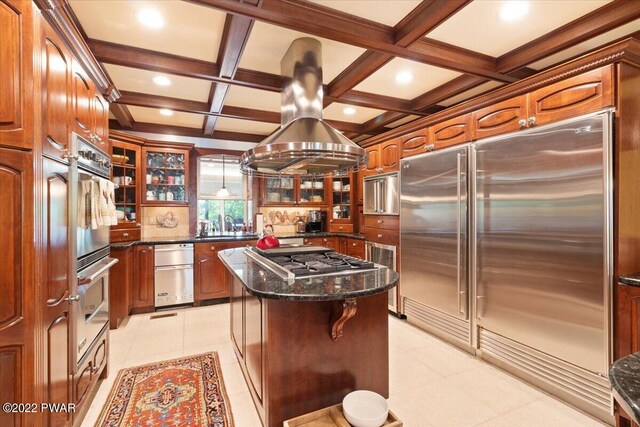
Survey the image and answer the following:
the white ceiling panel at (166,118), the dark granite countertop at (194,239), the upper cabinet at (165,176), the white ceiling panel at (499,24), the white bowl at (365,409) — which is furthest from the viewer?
the upper cabinet at (165,176)

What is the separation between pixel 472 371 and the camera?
8.47ft

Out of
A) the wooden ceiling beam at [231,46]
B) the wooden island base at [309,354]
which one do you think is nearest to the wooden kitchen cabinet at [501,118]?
the wooden island base at [309,354]

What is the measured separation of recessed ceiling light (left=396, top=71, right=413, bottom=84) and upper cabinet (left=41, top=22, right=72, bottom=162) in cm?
253

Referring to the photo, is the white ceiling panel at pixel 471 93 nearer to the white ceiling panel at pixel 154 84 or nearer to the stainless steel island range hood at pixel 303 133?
the stainless steel island range hood at pixel 303 133

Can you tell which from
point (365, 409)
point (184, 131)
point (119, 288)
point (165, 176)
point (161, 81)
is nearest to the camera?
point (365, 409)

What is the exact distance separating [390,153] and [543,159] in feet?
6.24

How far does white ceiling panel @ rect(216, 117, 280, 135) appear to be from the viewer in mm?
4496

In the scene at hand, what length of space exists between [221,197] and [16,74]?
375 cm

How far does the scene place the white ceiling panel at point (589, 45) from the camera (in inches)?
81.7

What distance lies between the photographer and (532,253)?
2320mm


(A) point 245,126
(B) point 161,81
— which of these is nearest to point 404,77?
(B) point 161,81

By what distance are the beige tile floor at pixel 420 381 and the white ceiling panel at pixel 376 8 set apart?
106 inches

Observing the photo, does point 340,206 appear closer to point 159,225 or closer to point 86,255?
point 159,225

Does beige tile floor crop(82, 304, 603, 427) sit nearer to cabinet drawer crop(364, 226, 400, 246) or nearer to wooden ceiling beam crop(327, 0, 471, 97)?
cabinet drawer crop(364, 226, 400, 246)
